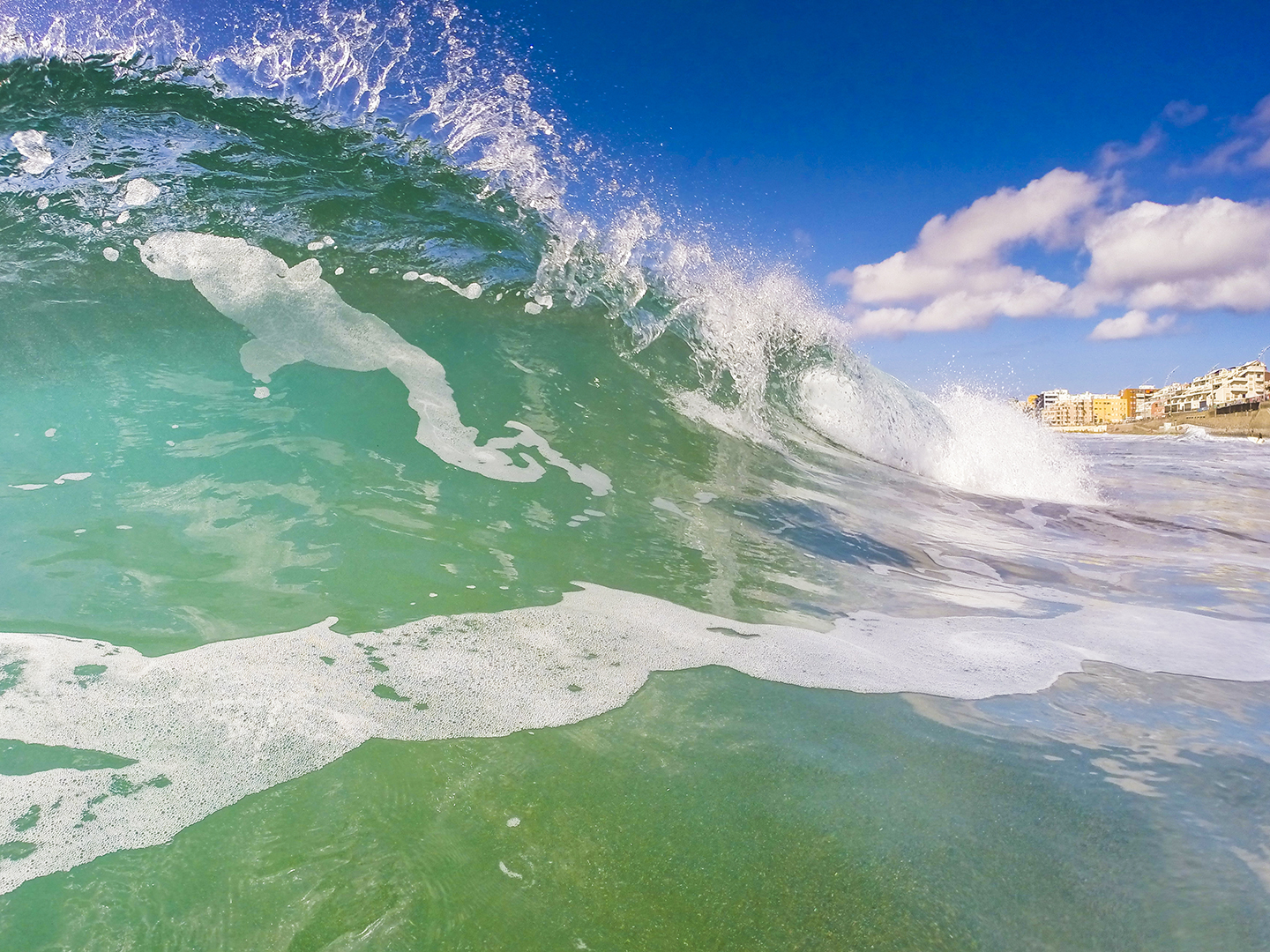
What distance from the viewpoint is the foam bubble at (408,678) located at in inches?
66.5

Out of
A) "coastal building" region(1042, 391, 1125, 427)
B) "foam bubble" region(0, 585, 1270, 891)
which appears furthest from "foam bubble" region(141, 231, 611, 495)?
"coastal building" region(1042, 391, 1125, 427)

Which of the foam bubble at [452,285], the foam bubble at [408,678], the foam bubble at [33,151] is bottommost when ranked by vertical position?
the foam bubble at [408,678]

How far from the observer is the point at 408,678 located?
2234 millimetres

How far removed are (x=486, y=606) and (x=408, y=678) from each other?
588 millimetres

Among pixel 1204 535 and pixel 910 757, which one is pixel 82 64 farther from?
pixel 1204 535

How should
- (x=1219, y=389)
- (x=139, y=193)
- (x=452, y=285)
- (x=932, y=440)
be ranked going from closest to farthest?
(x=139, y=193), (x=452, y=285), (x=932, y=440), (x=1219, y=389)

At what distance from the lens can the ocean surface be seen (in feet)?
4.85

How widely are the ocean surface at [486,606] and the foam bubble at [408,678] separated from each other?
0.02m

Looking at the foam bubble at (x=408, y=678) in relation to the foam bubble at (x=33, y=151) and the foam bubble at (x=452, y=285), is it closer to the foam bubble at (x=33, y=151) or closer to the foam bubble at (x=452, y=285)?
the foam bubble at (x=452, y=285)

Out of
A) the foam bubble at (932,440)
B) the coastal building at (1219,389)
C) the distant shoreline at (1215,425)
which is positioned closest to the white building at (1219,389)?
the coastal building at (1219,389)

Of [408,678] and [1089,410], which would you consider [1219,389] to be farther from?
[408,678]

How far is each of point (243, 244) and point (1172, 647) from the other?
17.7 feet

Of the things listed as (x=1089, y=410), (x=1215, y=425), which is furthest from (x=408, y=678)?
(x=1089, y=410)

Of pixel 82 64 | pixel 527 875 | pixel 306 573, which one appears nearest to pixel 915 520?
pixel 306 573
